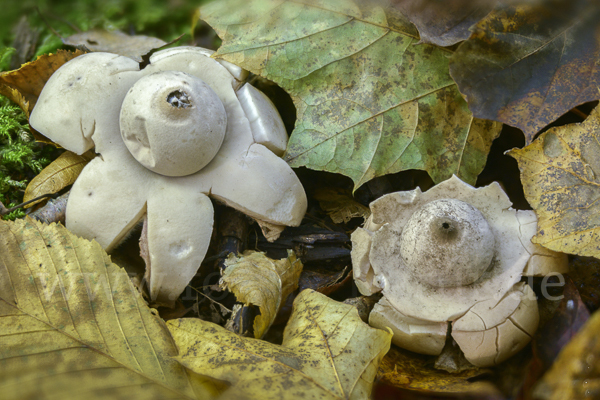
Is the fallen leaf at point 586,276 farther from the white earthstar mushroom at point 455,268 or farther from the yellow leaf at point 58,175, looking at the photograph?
the yellow leaf at point 58,175

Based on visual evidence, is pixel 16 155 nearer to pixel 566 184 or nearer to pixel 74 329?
pixel 74 329

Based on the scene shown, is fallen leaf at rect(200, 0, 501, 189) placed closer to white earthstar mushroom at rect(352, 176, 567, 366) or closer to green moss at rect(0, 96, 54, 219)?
white earthstar mushroom at rect(352, 176, 567, 366)

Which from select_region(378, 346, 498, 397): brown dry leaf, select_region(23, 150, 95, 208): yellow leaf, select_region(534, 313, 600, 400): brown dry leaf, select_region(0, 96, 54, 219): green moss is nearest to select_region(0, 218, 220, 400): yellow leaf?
select_region(23, 150, 95, 208): yellow leaf

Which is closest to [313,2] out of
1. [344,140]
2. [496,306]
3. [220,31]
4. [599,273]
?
[220,31]

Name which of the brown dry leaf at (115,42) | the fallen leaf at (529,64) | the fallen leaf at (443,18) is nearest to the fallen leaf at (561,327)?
the fallen leaf at (529,64)

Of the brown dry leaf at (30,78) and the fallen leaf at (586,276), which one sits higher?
the brown dry leaf at (30,78)

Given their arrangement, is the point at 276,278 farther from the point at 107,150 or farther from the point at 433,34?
the point at 433,34

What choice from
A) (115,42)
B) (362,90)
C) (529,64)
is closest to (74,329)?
(362,90)


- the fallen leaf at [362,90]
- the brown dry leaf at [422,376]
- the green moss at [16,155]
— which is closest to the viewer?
the brown dry leaf at [422,376]
